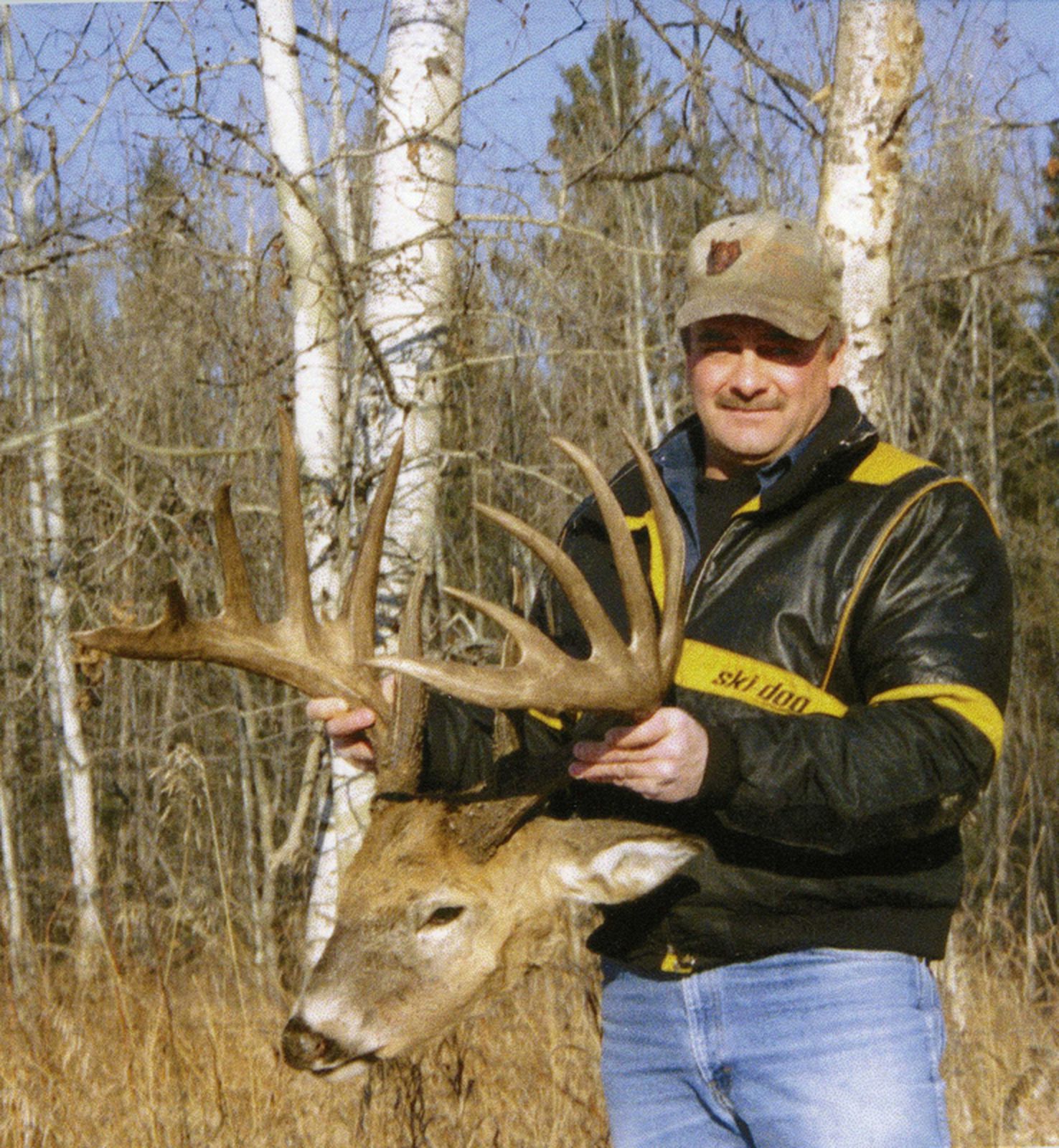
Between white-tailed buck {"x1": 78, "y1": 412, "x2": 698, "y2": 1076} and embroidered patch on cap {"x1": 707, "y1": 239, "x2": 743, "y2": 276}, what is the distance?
2.39 ft

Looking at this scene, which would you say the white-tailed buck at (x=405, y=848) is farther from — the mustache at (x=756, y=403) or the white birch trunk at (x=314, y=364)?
the white birch trunk at (x=314, y=364)

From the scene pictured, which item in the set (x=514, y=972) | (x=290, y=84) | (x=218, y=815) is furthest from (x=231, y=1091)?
(x=218, y=815)

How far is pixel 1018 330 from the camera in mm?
19828

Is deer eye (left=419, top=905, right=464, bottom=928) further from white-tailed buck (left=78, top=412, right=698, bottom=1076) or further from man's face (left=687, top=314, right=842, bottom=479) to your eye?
man's face (left=687, top=314, right=842, bottom=479)

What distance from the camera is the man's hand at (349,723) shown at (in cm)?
319

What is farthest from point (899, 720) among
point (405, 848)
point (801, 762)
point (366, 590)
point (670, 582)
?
point (366, 590)

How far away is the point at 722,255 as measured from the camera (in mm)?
2979

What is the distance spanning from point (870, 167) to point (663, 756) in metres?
2.69

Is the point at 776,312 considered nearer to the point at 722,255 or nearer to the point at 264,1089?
the point at 722,255

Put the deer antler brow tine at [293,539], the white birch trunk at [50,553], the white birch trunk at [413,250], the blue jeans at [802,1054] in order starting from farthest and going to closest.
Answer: the white birch trunk at [50,553], the white birch trunk at [413,250], the deer antler brow tine at [293,539], the blue jeans at [802,1054]

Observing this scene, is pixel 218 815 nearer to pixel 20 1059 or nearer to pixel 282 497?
pixel 20 1059

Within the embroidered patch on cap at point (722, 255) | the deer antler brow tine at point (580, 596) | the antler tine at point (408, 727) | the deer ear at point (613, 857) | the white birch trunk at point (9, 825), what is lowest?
the white birch trunk at point (9, 825)

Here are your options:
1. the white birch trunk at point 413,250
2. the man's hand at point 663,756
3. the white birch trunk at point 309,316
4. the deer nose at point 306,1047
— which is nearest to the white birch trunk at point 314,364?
the white birch trunk at point 309,316

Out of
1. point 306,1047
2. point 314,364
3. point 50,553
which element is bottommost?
point 306,1047
